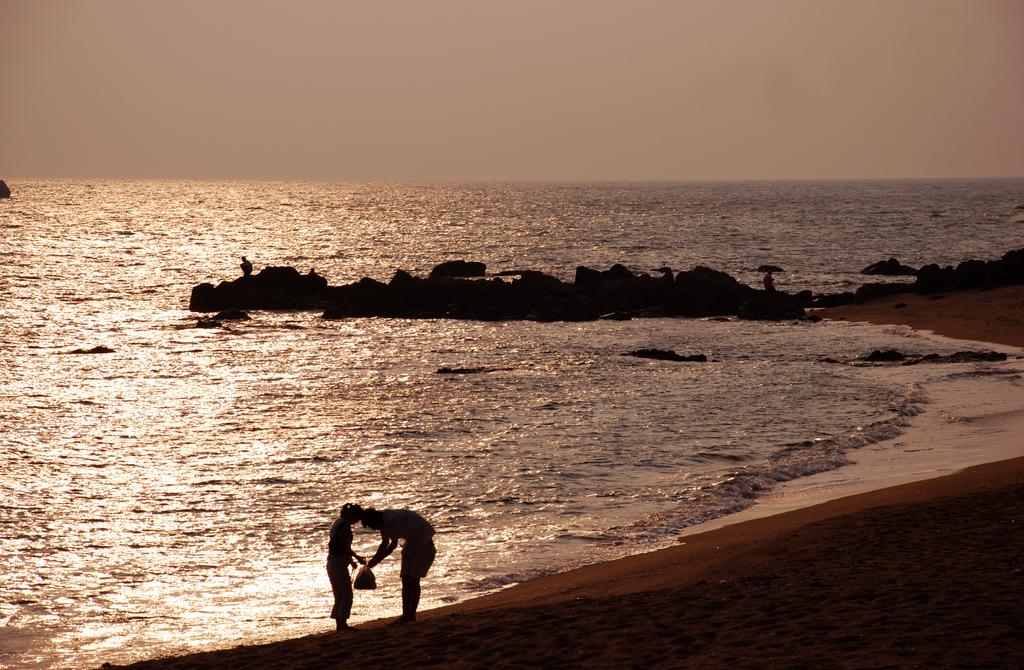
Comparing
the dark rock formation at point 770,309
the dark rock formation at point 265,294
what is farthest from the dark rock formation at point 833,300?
the dark rock formation at point 265,294

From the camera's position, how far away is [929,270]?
5400cm

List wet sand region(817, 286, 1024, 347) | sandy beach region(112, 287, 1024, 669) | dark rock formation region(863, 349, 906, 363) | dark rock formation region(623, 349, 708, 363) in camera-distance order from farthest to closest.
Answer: wet sand region(817, 286, 1024, 347), dark rock formation region(623, 349, 708, 363), dark rock formation region(863, 349, 906, 363), sandy beach region(112, 287, 1024, 669)

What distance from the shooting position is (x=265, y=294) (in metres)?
58.9

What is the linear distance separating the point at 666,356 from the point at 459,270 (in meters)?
37.3

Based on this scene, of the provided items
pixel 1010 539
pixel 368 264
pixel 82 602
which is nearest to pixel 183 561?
pixel 82 602

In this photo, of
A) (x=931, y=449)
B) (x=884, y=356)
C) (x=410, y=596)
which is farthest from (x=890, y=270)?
(x=410, y=596)

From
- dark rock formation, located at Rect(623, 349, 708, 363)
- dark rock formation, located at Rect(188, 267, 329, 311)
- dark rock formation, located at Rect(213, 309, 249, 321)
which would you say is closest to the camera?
dark rock formation, located at Rect(623, 349, 708, 363)

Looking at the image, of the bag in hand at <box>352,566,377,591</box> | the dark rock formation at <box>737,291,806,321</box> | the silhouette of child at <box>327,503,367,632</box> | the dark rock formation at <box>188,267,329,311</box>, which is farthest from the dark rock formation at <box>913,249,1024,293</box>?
the bag in hand at <box>352,566,377,591</box>

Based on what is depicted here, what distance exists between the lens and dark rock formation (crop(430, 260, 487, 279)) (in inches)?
2923

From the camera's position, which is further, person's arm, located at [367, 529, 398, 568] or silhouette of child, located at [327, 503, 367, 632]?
silhouette of child, located at [327, 503, 367, 632]

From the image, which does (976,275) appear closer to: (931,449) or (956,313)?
(956,313)

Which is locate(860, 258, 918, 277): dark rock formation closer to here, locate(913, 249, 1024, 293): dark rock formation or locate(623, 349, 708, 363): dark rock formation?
locate(913, 249, 1024, 293): dark rock formation

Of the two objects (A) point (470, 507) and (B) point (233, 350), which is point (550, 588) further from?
(B) point (233, 350)

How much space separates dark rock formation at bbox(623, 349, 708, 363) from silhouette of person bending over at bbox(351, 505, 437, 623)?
88.0ft
